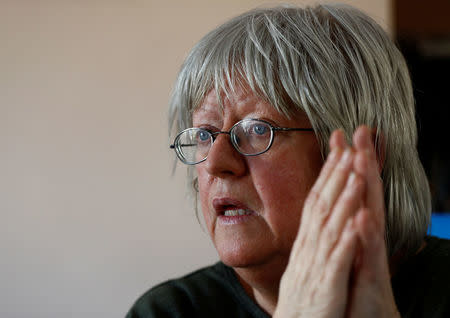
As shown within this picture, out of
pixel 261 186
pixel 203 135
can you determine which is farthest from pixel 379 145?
pixel 203 135

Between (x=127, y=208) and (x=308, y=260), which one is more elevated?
(x=308, y=260)

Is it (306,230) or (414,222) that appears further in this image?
(414,222)

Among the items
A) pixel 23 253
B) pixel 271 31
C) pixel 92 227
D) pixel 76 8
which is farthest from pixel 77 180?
pixel 271 31

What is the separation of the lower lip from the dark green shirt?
0.26 meters

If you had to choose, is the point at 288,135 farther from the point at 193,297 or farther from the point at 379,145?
the point at 193,297

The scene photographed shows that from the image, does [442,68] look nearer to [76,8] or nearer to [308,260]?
[76,8]

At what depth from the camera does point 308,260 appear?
2.64 ft

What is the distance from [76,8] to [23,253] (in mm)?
1329

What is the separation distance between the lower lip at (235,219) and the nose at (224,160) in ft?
0.30

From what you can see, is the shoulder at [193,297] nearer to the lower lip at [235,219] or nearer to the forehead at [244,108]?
the lower lip at [235,219]

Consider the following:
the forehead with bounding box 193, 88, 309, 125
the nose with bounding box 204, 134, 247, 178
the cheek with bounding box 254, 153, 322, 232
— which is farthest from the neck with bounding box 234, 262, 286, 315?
the forehead with bounding box 193, 88, 309, 125

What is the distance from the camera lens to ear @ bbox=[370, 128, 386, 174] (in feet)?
3.67

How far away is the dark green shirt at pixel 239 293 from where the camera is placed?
3.55 feet

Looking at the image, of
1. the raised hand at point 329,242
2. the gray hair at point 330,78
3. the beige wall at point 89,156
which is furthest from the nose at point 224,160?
the beige wall at point 89,156
